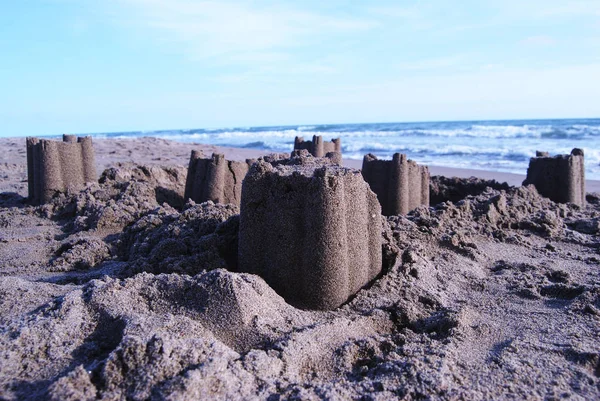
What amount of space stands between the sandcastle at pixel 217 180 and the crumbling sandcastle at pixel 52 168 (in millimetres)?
1743

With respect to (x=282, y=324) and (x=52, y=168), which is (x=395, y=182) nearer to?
(x=282, y=324)

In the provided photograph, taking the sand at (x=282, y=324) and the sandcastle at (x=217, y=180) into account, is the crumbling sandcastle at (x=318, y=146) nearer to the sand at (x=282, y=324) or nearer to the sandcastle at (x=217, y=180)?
the sandcastle at (x=217, y=180)

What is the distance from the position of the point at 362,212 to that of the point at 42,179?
5.18 metres

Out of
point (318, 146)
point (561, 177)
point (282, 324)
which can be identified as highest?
point (318, 146)

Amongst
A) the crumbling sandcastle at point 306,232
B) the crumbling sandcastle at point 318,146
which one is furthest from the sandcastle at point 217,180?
the crumbling sandcastle at point 306,232

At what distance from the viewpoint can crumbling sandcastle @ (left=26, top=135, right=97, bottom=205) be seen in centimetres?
654

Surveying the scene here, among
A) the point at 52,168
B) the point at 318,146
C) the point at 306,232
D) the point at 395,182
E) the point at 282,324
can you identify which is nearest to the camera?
the point at 282,324

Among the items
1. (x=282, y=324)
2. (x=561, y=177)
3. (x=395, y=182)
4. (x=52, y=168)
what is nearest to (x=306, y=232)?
(x=282, y=324)

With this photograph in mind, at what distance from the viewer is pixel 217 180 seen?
623 cm

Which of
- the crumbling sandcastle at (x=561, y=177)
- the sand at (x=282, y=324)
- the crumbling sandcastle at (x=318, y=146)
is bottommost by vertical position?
the sand at (x=282, y=324)

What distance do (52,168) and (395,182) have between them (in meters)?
4.49

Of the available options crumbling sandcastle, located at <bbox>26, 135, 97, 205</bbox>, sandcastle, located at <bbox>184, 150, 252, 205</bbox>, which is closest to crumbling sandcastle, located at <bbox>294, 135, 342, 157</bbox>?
sandcastle, located at <bbox>184, 150, 252, 205</bbox>

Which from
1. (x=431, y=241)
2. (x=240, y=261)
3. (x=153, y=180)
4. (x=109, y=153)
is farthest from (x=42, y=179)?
(x=109, y=153)

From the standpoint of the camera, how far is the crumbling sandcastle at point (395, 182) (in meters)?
6.13
